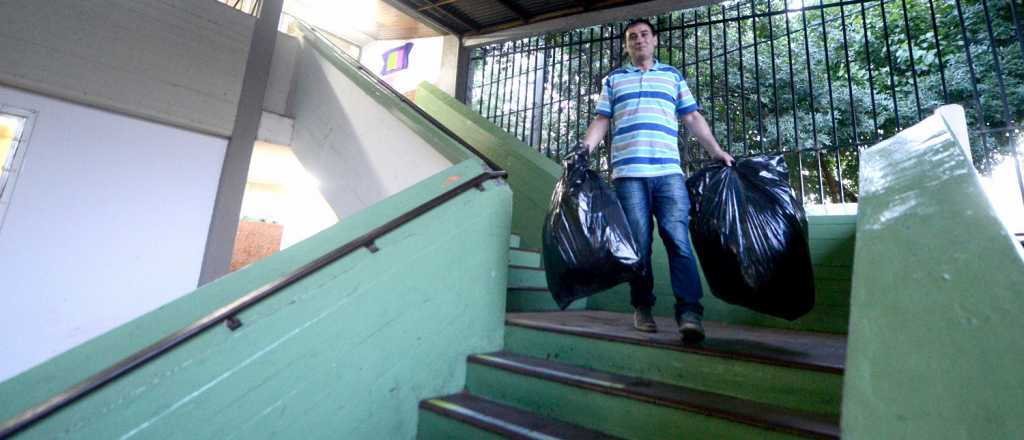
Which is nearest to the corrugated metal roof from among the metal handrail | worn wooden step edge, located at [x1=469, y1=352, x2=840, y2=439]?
the metal handrail

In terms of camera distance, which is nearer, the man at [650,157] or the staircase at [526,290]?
the man at [650,157]

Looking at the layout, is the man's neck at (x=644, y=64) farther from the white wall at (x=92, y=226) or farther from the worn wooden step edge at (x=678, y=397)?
the white wall at (x=92, y=226)

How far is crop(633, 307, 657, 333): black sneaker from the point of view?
1.92m

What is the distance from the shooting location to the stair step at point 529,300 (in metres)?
2.78

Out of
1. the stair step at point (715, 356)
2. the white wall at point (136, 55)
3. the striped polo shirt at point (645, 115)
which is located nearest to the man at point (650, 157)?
the striped polo shirt at point (645, 115)

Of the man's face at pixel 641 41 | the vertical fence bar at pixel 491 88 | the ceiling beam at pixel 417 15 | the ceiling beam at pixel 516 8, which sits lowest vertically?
the man's face at pixel 641 41

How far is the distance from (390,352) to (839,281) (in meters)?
2.25

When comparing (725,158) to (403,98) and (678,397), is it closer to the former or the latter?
(678,397)

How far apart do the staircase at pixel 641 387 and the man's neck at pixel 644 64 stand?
3.96 feet

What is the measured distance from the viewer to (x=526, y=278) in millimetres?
2959

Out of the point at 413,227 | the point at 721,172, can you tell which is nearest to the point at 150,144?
the point at 413,227

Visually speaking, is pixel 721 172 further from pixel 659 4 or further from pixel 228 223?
pixel 228 223

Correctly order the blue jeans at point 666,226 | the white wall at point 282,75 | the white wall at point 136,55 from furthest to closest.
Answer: the white wall at point 282,75, the white wall at point 136,55, the blue jeans at point 666,226

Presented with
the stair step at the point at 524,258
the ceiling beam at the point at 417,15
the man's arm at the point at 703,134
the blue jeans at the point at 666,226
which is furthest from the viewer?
the ceiling beam at the point at 417,15
